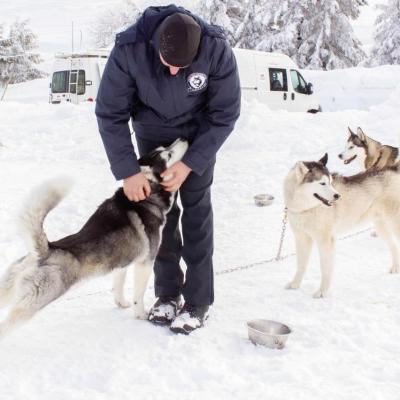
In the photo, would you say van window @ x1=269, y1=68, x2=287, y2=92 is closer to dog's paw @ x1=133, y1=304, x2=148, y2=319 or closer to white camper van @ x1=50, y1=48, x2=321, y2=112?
white camper van @ x1=50, y1=48, x2=321, y2=112

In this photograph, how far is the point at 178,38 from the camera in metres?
2.32

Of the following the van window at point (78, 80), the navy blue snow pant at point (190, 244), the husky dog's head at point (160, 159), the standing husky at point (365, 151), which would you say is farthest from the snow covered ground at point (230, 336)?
the van window at point (78, 80)

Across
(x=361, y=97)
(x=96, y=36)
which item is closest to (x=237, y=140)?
(x=361, y=97)

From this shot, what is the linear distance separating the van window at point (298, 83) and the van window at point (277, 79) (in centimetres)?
37

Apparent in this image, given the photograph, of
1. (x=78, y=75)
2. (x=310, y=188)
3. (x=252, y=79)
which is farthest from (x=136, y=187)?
(x=78, y=75)

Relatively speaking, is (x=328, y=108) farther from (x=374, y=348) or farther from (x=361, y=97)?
(x=374, y=348)

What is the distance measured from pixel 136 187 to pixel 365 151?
16.6 feet

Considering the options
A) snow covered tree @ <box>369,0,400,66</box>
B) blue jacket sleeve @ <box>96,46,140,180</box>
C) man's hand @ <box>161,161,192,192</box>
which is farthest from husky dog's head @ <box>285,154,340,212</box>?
snow covered tree @ <box>369,0,400,66</box>

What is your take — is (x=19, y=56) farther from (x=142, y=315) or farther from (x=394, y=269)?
(x=142, y=315)

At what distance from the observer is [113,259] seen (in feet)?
8.82

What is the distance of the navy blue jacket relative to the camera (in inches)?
100

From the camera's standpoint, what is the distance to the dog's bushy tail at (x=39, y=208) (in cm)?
231

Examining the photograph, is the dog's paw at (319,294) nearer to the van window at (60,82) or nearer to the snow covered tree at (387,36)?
the van window at (60,82)

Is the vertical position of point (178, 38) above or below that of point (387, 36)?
above
